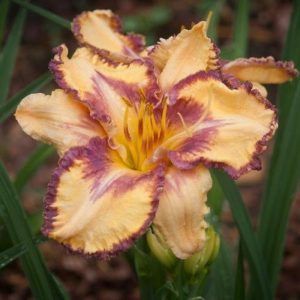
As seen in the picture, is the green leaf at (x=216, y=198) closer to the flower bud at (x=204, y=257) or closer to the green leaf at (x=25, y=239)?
the flower bud at (x=204, y=257)

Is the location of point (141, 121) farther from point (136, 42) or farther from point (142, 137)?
point (136, 42)

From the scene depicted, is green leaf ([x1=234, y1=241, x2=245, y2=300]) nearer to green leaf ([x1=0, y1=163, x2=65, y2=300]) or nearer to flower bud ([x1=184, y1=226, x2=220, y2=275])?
flower bud ([x1=184, y1=226, x2=220, y2=275])

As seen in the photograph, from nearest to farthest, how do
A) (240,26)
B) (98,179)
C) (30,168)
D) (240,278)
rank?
1. (98,179)
2. (240,278)
3. (30,168)
4. (240,26)

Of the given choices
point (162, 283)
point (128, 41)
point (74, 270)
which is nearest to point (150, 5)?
point (74, 270)

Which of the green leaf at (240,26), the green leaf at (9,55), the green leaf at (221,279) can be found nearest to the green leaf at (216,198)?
the green leaf at (221,279)

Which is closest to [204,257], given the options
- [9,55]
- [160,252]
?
[160,252]

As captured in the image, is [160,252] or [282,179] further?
Result: [282,179]

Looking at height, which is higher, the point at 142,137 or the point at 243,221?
the point at 142,137
